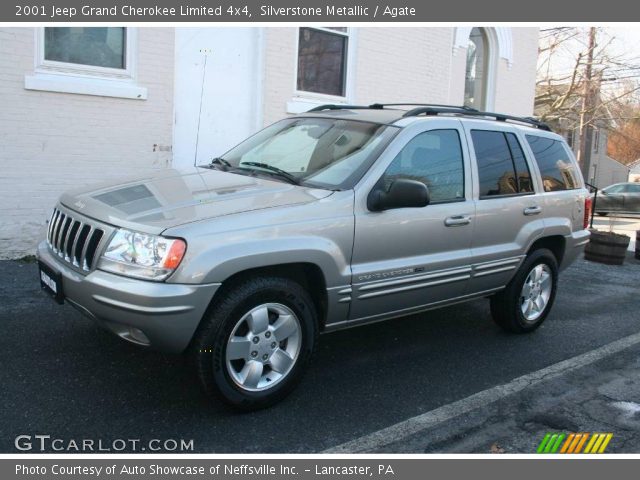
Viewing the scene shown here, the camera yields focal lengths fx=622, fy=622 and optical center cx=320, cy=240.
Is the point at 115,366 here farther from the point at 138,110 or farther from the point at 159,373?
the point at 138,110

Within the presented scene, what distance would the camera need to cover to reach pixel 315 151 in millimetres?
4520

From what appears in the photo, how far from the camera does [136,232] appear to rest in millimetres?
3348

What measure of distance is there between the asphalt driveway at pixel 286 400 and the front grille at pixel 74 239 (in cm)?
82

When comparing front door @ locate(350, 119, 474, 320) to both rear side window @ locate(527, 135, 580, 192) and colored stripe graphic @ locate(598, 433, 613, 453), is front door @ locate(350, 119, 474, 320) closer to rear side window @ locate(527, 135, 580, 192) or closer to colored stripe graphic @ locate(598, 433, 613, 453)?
rear side window @ locate(527, 135, 580, 192)

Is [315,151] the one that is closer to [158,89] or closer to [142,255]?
[142,255]

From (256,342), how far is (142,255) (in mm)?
824

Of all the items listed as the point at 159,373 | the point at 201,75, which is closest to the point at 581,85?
the point at 201,75

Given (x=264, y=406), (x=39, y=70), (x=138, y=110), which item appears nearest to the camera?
(x=264, y=406)

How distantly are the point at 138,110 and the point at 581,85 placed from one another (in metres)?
26.8

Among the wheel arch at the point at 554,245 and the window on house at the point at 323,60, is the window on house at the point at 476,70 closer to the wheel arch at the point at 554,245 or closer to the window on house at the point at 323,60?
the window on house at the point at 323,60

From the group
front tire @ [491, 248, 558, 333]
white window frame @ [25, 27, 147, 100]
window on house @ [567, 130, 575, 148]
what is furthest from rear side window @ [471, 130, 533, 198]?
window on house @ [567, 130, 575, 148]

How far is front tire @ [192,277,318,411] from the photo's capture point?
3422 mm

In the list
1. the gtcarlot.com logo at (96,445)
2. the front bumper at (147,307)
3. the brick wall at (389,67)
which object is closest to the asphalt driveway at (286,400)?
the gtcarlot.com logo at (96,445)

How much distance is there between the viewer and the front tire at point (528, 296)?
535cm
